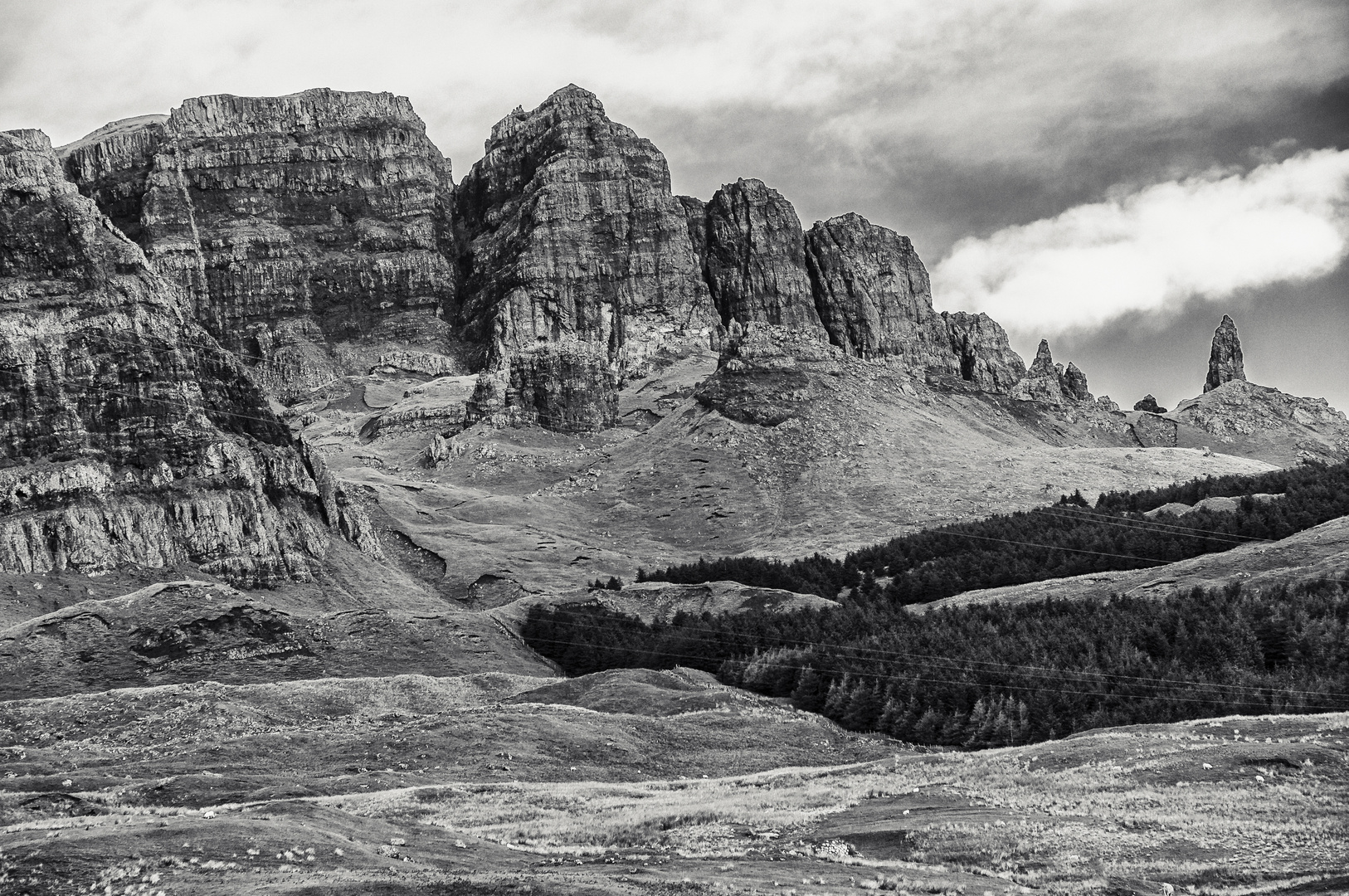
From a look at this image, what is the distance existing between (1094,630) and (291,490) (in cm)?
9723

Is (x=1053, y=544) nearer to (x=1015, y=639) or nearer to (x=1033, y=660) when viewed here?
(x=1015, y=639)

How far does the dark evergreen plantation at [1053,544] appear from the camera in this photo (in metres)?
155

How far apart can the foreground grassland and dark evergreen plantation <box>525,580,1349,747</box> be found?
273 inches

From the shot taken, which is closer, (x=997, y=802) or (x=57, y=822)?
(x=57, y=822)

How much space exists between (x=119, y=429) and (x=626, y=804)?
370ft

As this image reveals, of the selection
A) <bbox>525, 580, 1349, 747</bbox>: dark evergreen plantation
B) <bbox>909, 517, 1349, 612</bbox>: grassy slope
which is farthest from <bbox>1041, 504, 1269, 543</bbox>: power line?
<bbox>525, 580, 1349, 747</bbox>: dark evergreen plantation

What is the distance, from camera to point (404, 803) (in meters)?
59.1

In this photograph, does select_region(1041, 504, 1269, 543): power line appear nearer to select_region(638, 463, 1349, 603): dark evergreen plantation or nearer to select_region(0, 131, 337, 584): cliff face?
select_region(638, 463, 1349, 603): dark evergreen plantation

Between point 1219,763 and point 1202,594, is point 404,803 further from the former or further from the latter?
point 1202,594

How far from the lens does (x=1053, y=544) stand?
6501 inches

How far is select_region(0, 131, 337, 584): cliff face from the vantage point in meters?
145

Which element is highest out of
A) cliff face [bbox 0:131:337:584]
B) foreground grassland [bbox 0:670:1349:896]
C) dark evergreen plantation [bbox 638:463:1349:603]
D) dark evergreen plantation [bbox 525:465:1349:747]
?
cliff face [bbox 0:131:337:584]

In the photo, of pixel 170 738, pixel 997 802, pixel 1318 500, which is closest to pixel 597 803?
pixel 997 802

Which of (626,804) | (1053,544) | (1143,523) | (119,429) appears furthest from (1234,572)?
(119,429)
